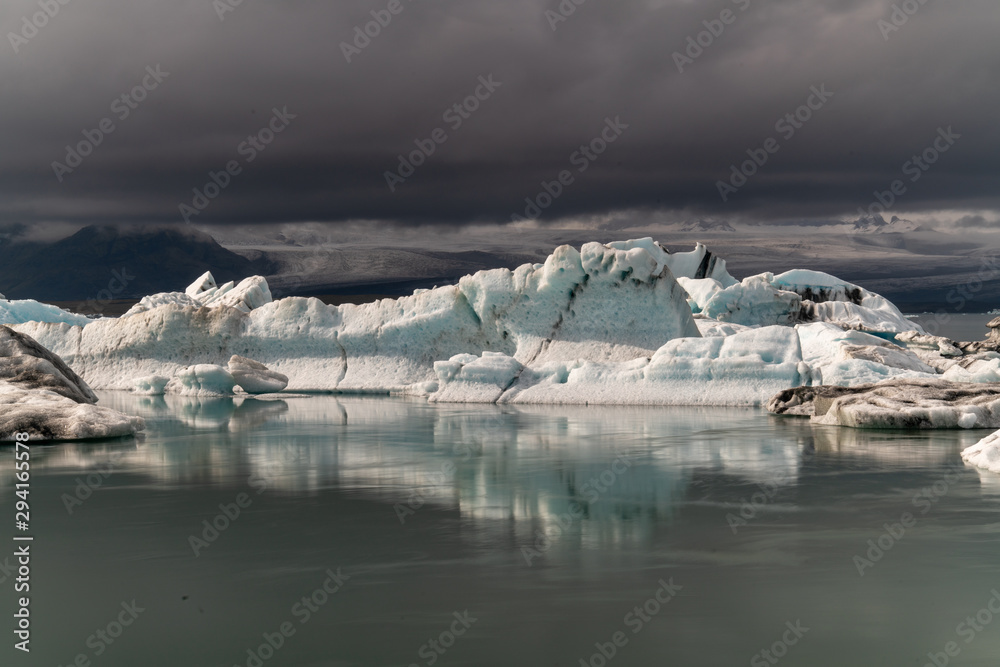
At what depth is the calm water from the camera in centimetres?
416

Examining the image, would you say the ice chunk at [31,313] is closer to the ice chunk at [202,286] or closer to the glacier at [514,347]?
the ice chunk at [202,286]

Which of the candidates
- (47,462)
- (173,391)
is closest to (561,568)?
(47,462)

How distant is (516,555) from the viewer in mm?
5512

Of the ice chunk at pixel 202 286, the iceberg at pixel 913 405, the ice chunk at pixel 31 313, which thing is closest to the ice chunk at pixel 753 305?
the iceberg at pixel 913 405

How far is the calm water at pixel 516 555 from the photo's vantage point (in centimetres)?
416

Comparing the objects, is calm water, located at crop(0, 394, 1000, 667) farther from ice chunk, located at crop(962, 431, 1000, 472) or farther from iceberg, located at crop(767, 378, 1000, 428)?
iceberg, located at crop(767, 378, 1000, 428)

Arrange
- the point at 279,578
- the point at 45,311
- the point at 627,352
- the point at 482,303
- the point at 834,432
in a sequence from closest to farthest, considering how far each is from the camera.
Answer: the point at 279,578
the point at 834,432
the point at 627,352
the point at 482,303
the point at 45,311

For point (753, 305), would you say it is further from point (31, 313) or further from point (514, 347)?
point (31, 313)

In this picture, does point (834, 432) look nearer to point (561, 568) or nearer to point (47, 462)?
point (561, 568)

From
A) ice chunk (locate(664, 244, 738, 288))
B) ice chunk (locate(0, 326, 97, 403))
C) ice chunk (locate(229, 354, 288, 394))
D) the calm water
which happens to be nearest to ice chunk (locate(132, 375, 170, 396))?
ice chunk (locate(229, 354, 288, 394))

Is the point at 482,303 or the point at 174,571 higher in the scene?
the point at 482,303

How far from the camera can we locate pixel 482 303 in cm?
2009

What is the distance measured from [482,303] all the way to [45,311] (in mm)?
18854

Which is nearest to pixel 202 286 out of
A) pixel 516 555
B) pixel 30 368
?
pixel 30 368
